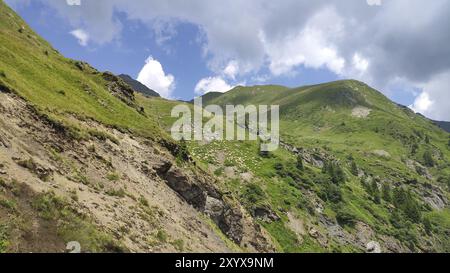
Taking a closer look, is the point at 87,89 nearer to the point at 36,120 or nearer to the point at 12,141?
the point at 36,120

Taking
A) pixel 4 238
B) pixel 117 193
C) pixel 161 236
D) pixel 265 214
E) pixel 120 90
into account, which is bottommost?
pixel 265 214

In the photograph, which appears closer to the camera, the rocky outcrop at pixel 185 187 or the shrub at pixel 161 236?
the shrub at pixel 161 236

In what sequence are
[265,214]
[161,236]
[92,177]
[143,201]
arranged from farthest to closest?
[265,214] < [143,201] < [92,177] < [161,236]

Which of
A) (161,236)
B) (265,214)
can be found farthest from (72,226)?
(265,214)

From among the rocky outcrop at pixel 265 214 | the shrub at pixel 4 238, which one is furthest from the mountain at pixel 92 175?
the rocky outcrop at pixel 265 214

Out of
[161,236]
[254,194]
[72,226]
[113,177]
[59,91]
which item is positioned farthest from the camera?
[254,194]

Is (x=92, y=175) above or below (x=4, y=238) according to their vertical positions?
above

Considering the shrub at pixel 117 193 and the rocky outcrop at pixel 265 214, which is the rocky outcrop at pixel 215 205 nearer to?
the shrub at pixel 117 193

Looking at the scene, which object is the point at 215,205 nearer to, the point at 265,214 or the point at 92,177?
the point at 92,177

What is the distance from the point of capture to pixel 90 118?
1676 inches

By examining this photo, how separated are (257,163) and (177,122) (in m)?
47.5

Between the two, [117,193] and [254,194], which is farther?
[254,194]

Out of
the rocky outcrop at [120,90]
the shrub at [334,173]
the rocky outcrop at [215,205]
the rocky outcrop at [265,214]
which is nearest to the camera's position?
the rocky outcrop at [215,205]
